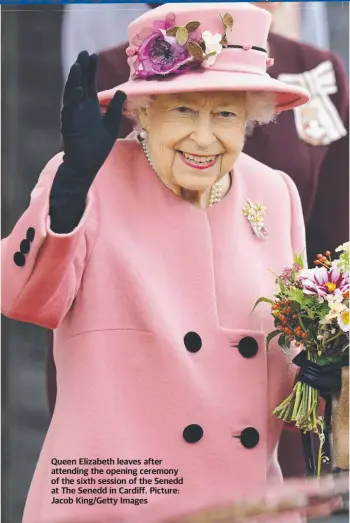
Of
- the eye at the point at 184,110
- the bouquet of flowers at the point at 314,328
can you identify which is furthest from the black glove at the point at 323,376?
the eye at the point at 184,110

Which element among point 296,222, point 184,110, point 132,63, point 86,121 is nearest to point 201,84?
point 184,110

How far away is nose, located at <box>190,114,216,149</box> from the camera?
1.80 metres

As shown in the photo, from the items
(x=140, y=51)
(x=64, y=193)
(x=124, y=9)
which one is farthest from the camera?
(x=124, y=9)

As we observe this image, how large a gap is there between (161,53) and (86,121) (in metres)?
0.30

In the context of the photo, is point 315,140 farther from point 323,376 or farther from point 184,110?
point 323,376

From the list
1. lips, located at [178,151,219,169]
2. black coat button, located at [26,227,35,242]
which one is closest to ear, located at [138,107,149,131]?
lips, located at [178,151,219,169]

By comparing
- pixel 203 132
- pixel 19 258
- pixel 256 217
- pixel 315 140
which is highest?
pixel 315 140

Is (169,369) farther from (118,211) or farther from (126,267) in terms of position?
(118,211)

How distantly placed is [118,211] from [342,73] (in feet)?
2.14

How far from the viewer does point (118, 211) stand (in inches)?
73.2

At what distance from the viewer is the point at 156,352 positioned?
1.84 metres

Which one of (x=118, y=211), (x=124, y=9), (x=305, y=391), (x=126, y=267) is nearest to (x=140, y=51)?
(x=124, y=9)

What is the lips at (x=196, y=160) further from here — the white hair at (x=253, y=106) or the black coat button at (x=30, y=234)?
the black coat button at (x=30, y=234)

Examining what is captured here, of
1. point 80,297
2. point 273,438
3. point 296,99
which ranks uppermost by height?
point 296,99
